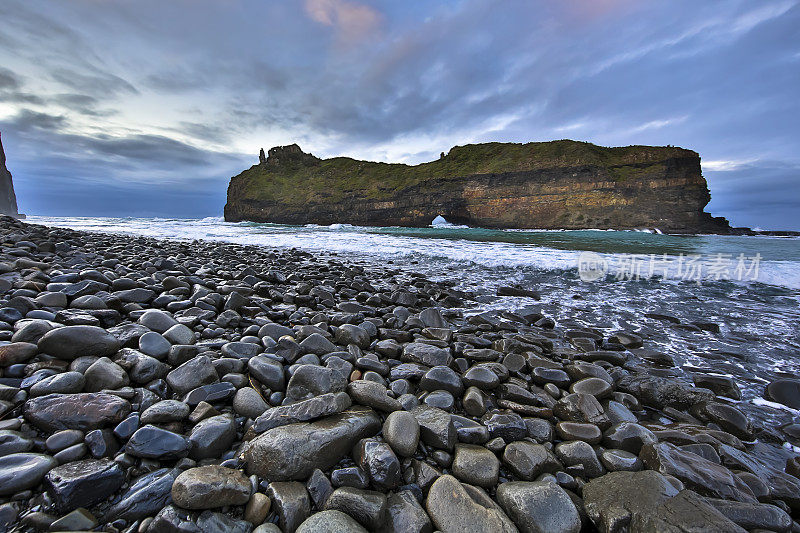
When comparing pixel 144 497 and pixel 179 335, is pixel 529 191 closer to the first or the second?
pixel 179 335

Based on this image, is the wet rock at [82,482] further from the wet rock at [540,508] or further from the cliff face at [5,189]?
the cliff face at [5,189]

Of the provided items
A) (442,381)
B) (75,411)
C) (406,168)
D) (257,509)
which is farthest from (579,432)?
(406,168)

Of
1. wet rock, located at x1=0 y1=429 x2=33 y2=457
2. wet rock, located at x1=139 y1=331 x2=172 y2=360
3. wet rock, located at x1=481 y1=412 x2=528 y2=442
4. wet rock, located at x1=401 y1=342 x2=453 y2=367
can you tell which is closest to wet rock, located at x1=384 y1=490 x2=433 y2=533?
wet rock, located at x1=481 y1=412 x2=528 y2=442

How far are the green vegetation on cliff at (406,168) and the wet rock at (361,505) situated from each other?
58980 mm

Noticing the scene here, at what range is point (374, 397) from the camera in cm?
213

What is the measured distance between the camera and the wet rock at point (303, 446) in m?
1.52

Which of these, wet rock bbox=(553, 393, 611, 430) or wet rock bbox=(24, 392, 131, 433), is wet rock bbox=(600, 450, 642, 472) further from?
wet rock bbox=(24, 392, 131, 433)

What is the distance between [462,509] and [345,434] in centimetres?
70

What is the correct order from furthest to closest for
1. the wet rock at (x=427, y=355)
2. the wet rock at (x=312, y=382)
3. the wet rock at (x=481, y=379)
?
the wet rock at (x=427, y=355) → the wet rock at (x=481, y=379) → the wet rock at (x=312, y=382)

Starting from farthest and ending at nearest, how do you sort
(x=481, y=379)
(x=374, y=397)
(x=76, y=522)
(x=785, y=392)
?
(x=785, y=392) → (x=481, y=379) → (x=374, y=397) → (x=76, y=522)

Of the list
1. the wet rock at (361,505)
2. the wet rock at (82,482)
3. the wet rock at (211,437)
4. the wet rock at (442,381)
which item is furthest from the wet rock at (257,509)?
the wet rock at (442,381)

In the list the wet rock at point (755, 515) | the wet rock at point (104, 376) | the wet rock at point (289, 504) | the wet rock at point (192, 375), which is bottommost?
the wet rock at point (755, 515)

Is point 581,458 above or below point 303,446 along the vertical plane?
below

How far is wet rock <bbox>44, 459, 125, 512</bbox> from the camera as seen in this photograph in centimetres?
124
